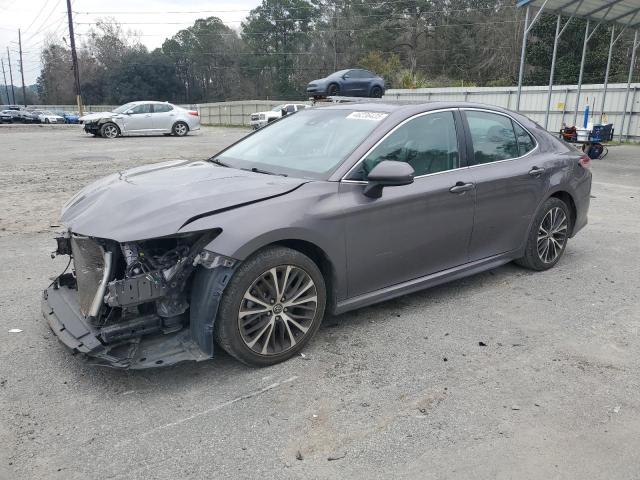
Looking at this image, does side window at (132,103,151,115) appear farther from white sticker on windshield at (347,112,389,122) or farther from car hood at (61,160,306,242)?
white sticker on windshield at (347,112,389,122)

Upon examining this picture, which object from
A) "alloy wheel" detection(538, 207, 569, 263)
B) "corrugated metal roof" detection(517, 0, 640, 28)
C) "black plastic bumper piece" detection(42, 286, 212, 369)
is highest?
"corrugated metal roof" detection(517, 0, 640, 28)

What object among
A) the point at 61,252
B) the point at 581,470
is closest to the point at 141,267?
the point at 61,252

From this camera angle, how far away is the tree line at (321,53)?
40041 millimetres

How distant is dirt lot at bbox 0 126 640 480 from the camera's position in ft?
8.38

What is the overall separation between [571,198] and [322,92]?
35.7ft

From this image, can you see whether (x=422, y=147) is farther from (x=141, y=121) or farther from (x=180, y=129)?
(x=180, y=129)

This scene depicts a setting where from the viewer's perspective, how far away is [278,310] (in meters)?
3.34

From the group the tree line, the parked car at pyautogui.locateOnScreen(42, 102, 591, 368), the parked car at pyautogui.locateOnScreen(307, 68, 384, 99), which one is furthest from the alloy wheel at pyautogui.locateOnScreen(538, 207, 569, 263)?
the tree line

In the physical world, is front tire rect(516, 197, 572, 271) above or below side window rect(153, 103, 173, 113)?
below

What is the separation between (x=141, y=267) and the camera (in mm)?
3049

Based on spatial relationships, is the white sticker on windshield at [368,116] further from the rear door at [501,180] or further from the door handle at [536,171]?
the door handle at [536,171]

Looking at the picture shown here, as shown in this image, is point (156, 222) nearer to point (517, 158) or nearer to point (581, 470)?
point (581, 470)

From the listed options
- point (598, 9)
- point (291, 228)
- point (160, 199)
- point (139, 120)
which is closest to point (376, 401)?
point (291, 228)

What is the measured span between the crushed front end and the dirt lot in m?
0.27
